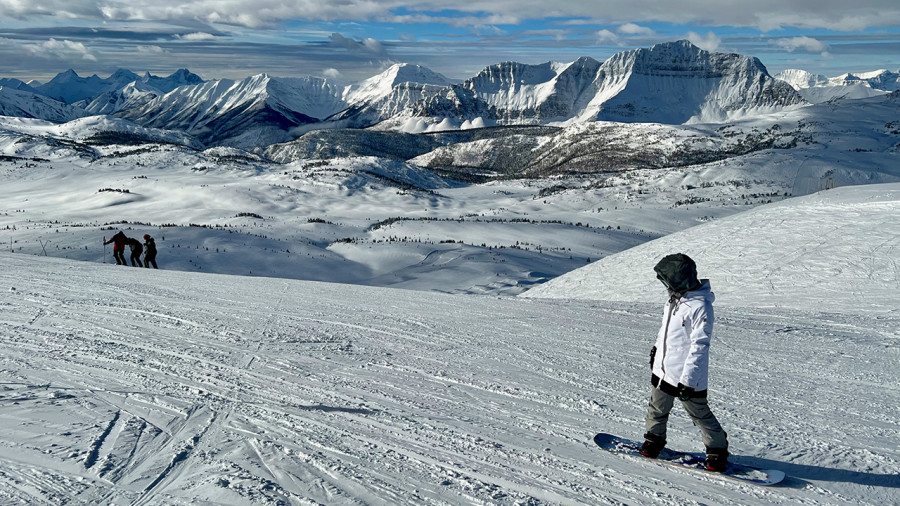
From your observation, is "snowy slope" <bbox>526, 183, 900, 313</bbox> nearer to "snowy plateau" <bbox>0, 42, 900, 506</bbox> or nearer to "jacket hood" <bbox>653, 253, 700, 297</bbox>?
"snowy plateau" <bbox>0, 42, 900, 506</bbox>

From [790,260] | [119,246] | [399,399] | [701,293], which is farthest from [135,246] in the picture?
[790,260]

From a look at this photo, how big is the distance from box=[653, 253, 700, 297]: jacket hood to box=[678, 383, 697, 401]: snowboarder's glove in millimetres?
814

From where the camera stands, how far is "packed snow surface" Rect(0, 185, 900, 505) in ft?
14.9

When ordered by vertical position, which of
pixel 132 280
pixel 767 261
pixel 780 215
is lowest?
pixel 132 280

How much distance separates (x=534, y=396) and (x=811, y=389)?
3687mm

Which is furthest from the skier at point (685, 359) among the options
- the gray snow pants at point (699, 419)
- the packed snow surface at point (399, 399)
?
the packed snow surface at point (399, 399)

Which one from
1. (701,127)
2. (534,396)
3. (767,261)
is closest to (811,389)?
(534,396)

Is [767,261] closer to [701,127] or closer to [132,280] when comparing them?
[132,280]

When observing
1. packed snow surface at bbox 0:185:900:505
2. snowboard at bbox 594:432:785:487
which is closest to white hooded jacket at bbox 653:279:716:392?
snowboard at bbox 594:432:785:487

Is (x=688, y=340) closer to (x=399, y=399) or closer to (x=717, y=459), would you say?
(x=717, y=459)

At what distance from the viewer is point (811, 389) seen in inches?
290

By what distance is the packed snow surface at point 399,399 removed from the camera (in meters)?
4.55

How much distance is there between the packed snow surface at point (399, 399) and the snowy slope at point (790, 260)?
115cm

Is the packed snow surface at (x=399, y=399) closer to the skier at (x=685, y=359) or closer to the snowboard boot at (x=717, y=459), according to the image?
the snowboard boot at (x=717, y=459)
